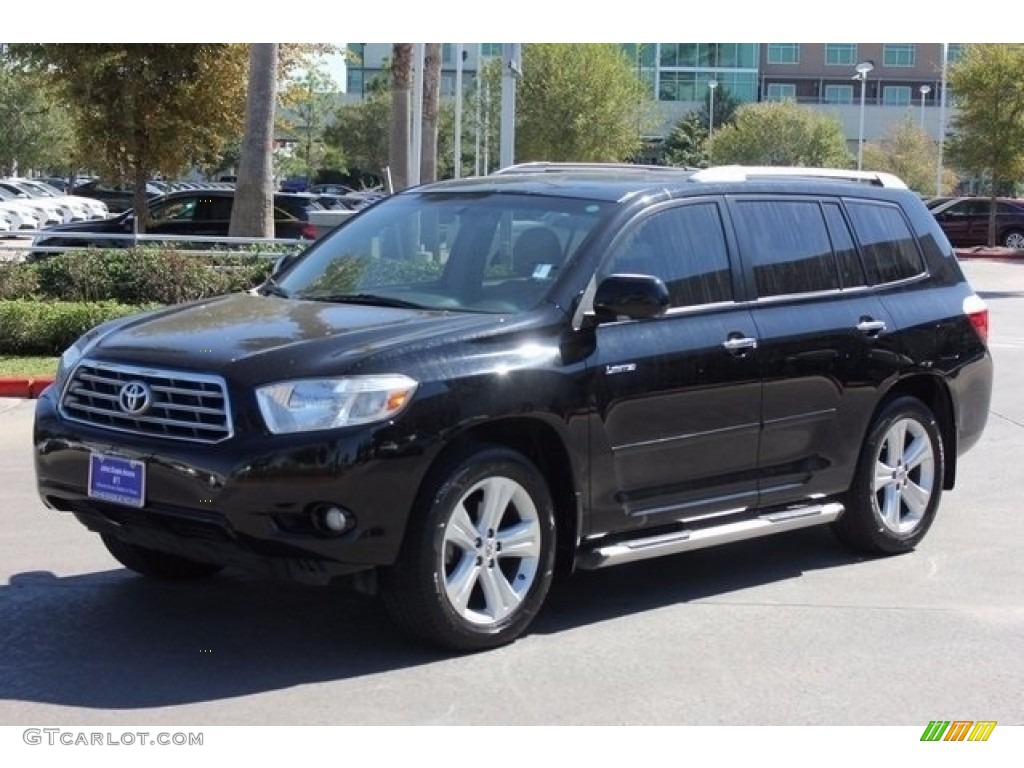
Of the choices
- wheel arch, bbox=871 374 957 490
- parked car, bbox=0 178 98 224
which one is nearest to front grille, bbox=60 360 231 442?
wheel arch, bbox=871 374 957 490

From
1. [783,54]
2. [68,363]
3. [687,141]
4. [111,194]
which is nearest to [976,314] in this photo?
[68,363]

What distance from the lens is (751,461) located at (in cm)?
651

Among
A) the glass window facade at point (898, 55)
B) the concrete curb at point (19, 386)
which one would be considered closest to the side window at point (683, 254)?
the concrete curb at point (19, 386)

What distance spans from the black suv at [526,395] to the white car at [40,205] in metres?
36.1

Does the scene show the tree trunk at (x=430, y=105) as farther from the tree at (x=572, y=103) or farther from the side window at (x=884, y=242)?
the side window at (x=884, y=242)

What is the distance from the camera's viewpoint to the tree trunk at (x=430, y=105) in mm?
29875

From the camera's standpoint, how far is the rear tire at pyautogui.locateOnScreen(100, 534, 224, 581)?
6.39 meters

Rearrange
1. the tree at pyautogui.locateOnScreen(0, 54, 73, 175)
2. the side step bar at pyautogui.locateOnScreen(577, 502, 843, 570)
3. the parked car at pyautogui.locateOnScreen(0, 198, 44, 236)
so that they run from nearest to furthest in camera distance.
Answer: the side step bar at pyautogui.locateOnScreen(577, 502, 843, 570) < the parked car at pyautogui.locateOnScreen(0, 198, 44, 236) < the tree at pyautogui.locateOnScreen(0, 54, 73, 175)

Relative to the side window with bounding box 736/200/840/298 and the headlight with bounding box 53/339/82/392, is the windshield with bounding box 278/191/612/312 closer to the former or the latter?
the side window with bounding box 736/200/840/298

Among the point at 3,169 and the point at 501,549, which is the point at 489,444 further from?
the point at 3,169

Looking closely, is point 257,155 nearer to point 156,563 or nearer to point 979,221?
point 156,563

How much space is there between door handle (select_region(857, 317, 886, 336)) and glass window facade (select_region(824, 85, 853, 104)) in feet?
288

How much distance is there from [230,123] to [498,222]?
1655 centimetres

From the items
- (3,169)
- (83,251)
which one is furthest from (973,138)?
(3,169)
